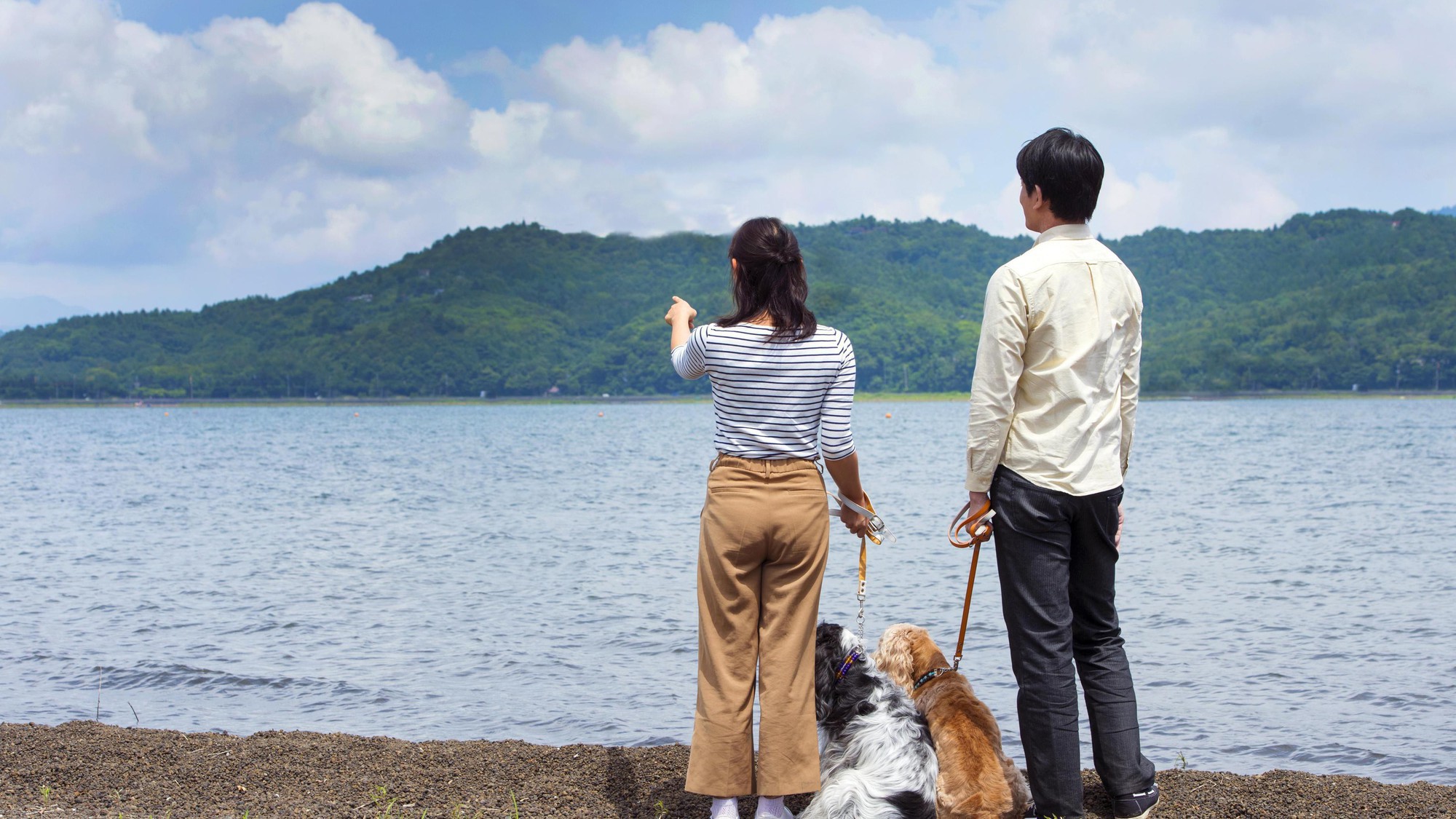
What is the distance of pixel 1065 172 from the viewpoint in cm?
410

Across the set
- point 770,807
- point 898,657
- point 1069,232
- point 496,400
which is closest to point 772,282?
point 1069,232

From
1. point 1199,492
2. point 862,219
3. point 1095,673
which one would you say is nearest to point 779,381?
point 1095,673

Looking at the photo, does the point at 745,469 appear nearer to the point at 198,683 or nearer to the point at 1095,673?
the point at 1095,673

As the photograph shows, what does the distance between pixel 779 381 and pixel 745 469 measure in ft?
1.17

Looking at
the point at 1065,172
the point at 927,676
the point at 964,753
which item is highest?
the point at 1065,172

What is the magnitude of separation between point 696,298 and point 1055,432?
108 meters

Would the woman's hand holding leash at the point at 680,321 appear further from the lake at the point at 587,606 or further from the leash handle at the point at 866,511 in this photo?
the lake at the point at 587,606

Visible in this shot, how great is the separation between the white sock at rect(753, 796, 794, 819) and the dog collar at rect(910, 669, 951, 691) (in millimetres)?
901

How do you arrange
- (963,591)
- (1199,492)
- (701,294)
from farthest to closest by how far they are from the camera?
(701,294) < (1199,492) < (963,591)

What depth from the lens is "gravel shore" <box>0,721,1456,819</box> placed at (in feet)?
15.4

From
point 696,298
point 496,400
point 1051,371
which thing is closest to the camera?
point 1051,371

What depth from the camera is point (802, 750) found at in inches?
163

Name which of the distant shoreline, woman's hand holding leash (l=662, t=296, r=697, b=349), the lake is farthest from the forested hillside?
woman's hand holding leash (l=662, t=296, r=697, b=349)

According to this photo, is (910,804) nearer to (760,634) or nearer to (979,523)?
(760,634)
